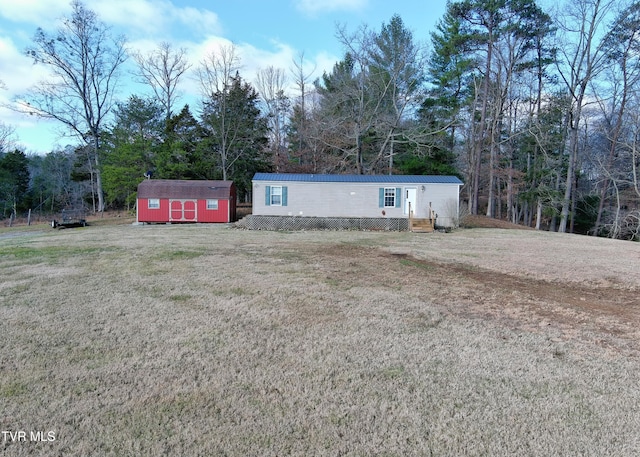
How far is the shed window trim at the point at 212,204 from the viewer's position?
20.1 m

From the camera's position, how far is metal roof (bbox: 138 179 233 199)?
20.0m

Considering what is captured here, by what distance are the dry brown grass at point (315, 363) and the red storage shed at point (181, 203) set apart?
43.8 ft

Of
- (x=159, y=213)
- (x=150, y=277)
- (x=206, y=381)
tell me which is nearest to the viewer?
(x=206, y=381)

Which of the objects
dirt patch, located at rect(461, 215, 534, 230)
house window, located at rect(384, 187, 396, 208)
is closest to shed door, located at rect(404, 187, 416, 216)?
house window, located at rect(384, 187, 396, 208)

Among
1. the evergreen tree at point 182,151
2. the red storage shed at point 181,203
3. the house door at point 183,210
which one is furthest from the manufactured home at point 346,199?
the evergreen tree at point 182,151

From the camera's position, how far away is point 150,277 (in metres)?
6.42

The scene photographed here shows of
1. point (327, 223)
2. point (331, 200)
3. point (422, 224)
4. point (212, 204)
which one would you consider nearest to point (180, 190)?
point (212, 204)

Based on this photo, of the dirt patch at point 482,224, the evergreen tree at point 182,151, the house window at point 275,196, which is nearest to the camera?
the house window at point 275,196

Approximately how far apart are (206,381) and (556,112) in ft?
95.5

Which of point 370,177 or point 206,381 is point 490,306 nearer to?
point 206,381

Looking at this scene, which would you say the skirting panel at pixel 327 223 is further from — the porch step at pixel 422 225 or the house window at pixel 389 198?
the house window at pixel 389 198

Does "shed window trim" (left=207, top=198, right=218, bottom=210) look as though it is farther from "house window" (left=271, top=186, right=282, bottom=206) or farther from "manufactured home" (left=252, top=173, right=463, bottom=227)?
"house window" (left=271, top=186, right=282, bottom=206)

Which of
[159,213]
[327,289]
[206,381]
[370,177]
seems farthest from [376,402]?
[159,213]

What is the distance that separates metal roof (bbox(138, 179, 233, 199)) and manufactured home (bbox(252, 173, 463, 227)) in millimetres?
3415
